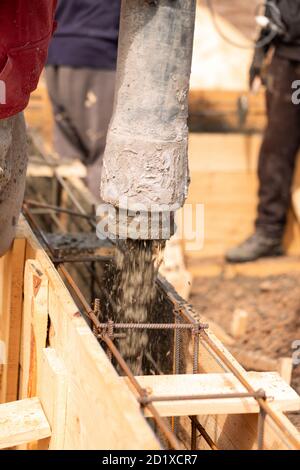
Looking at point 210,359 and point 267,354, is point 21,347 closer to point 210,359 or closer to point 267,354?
point 210,359

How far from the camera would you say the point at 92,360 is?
277 cm

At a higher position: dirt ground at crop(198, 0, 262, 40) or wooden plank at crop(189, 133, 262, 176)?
dirt ground at crop(198, 0, 262, 40)

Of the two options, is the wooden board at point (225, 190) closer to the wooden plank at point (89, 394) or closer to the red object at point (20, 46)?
the wooden plank at point (89, 394)

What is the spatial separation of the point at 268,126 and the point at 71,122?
52.3 inches

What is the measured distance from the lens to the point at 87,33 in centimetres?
589

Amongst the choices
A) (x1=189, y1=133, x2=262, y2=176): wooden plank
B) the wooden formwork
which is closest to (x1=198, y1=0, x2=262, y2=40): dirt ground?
(x1=189, y1=133, x2=262, y2=176): wooden plank

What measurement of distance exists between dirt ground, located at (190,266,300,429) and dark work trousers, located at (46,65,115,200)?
976mm

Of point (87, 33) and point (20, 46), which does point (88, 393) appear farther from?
point (87, 33)

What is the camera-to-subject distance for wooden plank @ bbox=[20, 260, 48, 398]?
11.1 feet

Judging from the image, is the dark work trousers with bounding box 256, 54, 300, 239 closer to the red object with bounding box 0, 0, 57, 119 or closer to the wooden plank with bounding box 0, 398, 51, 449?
the red object with bounding box 0, 0, 57, 119

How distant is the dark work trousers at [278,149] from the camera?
6.13 m

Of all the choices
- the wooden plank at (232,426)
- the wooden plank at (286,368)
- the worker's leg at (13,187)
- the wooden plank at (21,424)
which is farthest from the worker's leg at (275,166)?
the wooden plank at (21,424)

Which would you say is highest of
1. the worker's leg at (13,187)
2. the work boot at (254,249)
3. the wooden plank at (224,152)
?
the wooden plank at (224,152)

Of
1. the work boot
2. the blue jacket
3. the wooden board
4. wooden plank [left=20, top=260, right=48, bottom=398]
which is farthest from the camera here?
the wooden board
